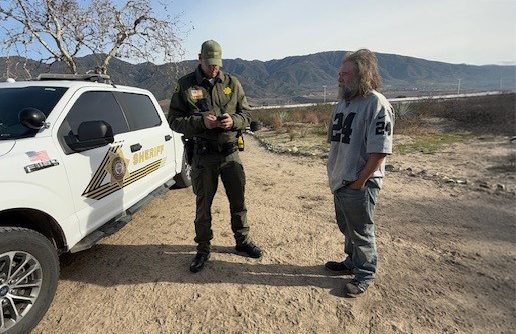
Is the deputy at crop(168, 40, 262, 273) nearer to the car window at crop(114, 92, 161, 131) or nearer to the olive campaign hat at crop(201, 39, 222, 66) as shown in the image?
the olive campaign hat at crop(201, 39, 222, 66)

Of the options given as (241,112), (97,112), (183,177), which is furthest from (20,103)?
(183,177)

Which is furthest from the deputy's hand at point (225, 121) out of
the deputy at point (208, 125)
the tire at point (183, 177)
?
the tire at point (183, 177)

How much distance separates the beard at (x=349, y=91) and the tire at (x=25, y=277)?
2627 mm

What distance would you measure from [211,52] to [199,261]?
2.04 m

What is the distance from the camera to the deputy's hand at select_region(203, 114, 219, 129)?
289 centimetres

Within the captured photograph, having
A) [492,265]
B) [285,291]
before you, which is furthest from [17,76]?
[492,265]

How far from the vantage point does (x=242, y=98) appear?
3369 millimetres

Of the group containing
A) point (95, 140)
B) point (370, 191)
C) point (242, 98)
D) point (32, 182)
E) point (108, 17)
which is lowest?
point (370, 191)

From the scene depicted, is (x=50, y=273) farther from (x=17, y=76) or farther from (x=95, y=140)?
(x=17, y=76)

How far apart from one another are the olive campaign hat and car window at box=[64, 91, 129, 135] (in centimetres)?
135

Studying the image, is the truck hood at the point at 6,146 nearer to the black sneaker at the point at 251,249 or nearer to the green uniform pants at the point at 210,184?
the green uniform pants at the point at 210,184

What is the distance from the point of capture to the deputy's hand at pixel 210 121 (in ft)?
9.50

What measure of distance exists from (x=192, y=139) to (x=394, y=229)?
2.77 metres

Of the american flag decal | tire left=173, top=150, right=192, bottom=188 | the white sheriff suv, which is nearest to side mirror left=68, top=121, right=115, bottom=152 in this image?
the white sheriff suv
